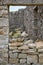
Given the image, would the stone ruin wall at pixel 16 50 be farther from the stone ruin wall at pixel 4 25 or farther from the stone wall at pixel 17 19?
the stone wall at pixel 17 19

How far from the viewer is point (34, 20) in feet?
32.4

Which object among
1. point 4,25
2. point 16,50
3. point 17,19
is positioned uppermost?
point 4,25

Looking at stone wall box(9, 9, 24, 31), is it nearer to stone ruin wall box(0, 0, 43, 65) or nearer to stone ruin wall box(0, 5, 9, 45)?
stone ruin wall box(0, 0, 43, 65)

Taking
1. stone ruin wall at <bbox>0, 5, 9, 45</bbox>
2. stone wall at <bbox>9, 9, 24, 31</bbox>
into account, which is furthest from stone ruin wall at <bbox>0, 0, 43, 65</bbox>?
stone wall at <bbox>9, 9, 24, 31</bbox>

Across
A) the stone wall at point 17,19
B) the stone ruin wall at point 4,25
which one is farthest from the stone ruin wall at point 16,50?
the stone wall at point 17,19

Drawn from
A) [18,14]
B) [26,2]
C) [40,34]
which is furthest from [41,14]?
[18,14]

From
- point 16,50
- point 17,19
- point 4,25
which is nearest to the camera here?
point 4,25

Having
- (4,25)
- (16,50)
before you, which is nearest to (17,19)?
(16,50)

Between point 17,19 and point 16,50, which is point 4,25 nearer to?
point 16,50

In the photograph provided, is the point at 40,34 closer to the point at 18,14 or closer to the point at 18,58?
the point at 18,58

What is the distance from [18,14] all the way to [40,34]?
799 cm

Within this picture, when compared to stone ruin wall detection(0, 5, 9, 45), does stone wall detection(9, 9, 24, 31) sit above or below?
below

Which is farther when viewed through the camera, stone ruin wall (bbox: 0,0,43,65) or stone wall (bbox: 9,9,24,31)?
stone wall (bbox: 9,9,24,31)

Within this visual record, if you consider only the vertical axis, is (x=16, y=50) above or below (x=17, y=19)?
above
